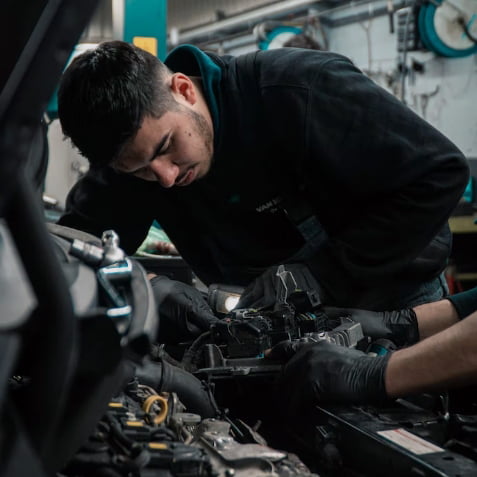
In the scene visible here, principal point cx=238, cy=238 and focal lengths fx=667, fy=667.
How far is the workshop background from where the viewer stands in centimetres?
466

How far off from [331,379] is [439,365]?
209mm

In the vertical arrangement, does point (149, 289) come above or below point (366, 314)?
above

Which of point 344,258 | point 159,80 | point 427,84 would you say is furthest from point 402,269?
point 427,84

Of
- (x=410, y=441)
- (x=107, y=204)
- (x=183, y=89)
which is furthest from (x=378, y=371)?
(x=107, y=204)

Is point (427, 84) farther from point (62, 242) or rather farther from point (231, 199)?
point (62, 242)

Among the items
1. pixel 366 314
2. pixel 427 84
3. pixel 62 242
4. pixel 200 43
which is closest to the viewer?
pixel 62 242

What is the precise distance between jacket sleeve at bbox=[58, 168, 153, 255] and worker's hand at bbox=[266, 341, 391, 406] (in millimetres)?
1092

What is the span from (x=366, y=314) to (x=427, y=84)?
5.09 m

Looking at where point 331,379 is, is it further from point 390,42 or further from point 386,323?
point 390,42

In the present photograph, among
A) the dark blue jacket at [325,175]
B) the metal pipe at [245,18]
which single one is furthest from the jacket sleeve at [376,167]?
the metal pipe at [245,18]

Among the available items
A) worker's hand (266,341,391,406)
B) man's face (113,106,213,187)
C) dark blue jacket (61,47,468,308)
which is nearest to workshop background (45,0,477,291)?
dark blue jacket (61,47,468,308)

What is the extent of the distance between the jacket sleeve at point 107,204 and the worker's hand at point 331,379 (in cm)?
109

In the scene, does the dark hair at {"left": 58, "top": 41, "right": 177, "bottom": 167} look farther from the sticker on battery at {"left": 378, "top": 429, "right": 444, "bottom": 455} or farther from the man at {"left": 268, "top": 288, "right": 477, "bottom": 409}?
the sticker on battery at {"left": 378, "top": 429, "right": 444, "bottom": 455}

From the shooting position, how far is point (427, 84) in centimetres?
637
